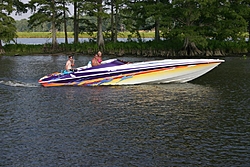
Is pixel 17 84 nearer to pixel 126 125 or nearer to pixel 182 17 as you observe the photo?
pixel 126 125

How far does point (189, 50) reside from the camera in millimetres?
49781

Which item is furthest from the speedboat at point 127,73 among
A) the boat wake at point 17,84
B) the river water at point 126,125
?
the boat wake at point 17,84

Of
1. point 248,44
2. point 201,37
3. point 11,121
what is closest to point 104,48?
point 201,37

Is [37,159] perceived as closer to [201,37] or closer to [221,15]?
[201,37]

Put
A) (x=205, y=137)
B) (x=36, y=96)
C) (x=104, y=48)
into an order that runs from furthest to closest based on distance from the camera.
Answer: (x=104, y=48) → (x=36, y=96) → (x=205, y=137)

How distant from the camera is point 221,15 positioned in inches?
2019

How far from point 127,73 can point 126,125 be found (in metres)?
9.37

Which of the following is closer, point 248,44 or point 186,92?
point 186,92

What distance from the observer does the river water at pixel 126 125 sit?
41.4 ft

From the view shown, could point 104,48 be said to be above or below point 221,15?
below

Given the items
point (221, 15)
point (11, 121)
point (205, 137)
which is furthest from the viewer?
point (221, 15)

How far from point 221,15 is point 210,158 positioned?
40.8m

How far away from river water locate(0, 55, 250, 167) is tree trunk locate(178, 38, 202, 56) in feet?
78.6

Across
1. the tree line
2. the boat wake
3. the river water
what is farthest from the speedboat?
the tree line
